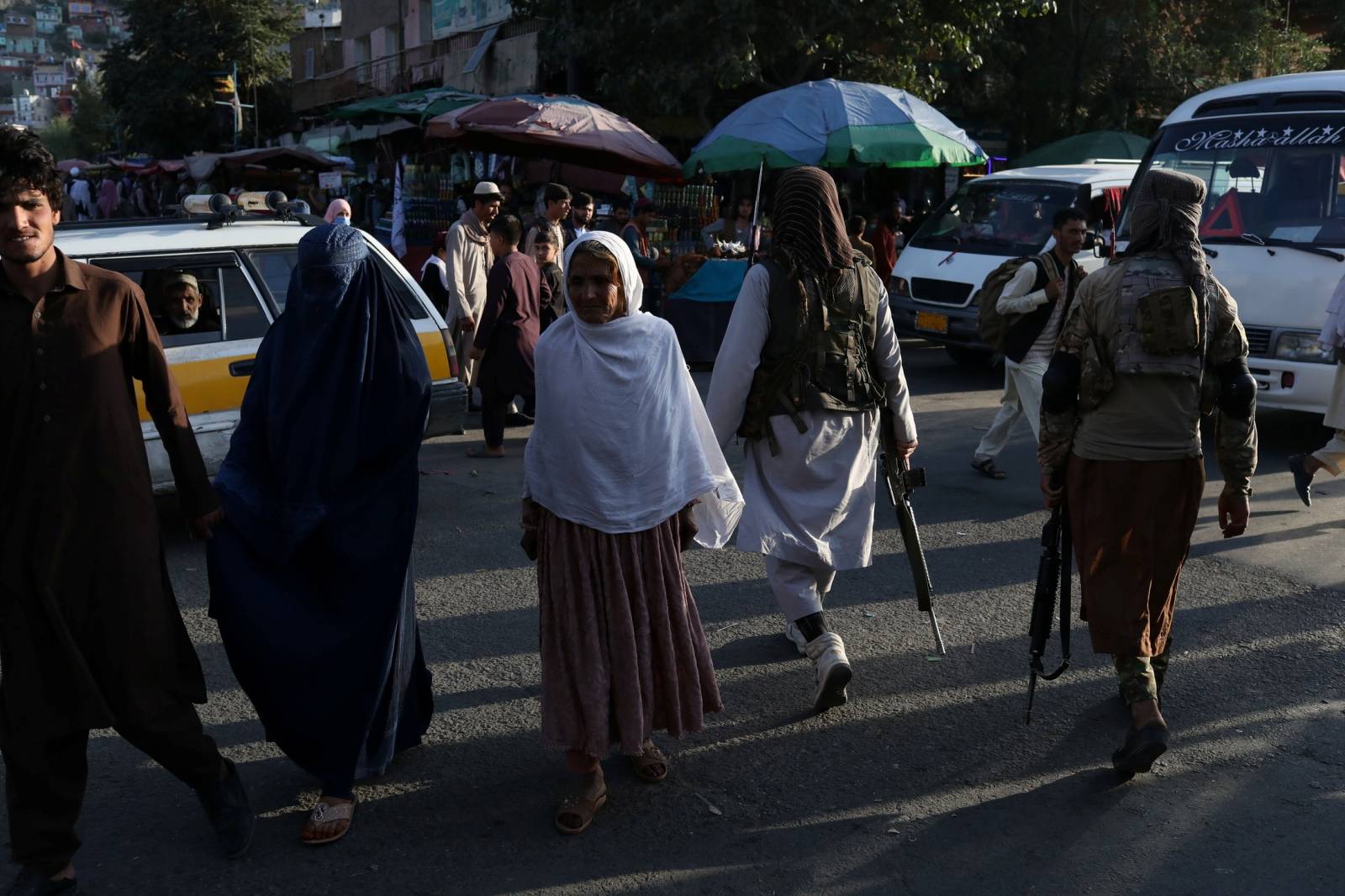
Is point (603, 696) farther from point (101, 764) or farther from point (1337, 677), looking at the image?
point (1337, 677)

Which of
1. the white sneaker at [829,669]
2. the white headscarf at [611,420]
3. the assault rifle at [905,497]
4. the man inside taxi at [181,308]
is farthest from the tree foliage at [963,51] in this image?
the white headscarf at [611,420]

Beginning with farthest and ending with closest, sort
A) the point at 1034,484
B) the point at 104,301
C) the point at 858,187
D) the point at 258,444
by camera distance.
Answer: the point at 858,187 → the point at 1034,484 → the point at 258,444 → the point at 104,301

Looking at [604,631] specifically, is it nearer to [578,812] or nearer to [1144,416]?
[578,812]

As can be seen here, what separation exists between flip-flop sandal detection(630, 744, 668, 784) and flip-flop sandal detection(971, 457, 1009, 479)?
4.53m

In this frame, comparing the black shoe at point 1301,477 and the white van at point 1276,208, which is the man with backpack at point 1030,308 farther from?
the white van at point 1276,208

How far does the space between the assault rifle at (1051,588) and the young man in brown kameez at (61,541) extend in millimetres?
2576

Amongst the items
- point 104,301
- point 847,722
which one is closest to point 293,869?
point 104,301

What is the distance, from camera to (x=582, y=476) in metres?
3.58

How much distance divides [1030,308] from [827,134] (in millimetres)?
5496

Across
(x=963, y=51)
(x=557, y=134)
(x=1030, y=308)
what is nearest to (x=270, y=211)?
(x=1030, y=308)

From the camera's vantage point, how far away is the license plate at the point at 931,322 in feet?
38.0

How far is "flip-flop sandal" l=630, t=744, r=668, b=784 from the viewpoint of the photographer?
12.7 feet

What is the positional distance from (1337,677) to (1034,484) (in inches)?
122

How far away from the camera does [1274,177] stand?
853cm
